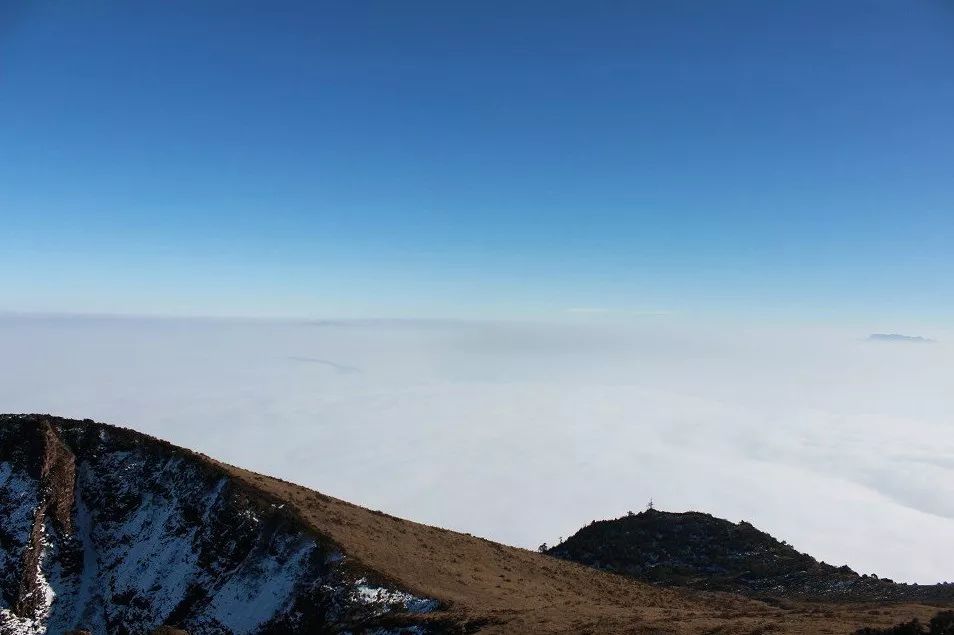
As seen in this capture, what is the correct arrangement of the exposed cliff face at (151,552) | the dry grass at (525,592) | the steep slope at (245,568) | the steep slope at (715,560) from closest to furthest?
the dry grass at (525,592)
the steep slope at (245,568)
the exposed cliff face at (151,552)
the steep slope at (715,560)

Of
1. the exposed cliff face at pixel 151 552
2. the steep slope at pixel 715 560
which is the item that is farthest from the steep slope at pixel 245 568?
the steep slope at pixel 715 560

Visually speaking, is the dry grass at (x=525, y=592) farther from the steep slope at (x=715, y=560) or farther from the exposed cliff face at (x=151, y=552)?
the steep slope at (x=715, y=560)

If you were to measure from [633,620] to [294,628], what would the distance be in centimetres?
2030

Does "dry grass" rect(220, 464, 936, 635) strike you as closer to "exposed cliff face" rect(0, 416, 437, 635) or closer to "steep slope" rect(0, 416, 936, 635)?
"steep slope" rect(0, 416, 936, 635)

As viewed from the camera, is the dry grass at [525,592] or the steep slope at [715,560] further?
the steep slope at [715,560]

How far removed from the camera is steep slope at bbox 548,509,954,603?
1841 inches

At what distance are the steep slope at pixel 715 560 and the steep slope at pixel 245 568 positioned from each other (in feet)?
26.3

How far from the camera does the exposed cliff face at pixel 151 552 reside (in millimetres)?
33719

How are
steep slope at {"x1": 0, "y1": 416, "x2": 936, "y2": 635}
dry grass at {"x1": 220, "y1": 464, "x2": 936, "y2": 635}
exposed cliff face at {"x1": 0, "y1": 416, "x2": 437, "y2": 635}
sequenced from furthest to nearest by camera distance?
exposed cliff face at {"x1": 0, "y1": 416, "x2": 437, "y2": 635}
steep slope at {"x1": 0, "y1": 416, "x2": 936, "y2": 635}
dry grass at {"x1": 220, "y1": 464, "x2": 936, "y2": 635}

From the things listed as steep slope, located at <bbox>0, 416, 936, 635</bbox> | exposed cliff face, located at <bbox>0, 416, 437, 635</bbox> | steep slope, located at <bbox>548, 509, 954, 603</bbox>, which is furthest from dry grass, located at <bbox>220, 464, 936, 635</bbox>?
steep slope, located at <bbox>548, 509, 954, 603</bbox>

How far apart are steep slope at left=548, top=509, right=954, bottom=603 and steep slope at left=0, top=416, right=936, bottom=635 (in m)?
8.03

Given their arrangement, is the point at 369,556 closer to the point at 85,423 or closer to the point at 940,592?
the point at 85,423

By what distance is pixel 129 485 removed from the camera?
4469 cm

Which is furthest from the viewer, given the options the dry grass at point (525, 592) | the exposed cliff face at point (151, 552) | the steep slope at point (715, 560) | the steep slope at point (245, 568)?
the steep slope at point (715, 560)
